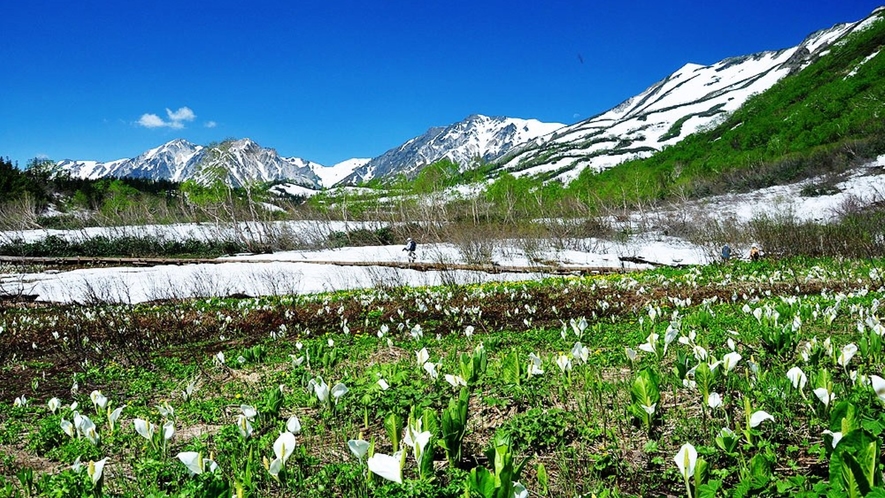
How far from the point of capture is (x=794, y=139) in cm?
5594

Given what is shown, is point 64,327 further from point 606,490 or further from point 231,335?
point 606,490

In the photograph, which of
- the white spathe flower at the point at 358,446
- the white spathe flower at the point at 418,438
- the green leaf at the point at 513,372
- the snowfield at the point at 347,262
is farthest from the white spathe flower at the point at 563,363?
the snowfield at the point at 347,262

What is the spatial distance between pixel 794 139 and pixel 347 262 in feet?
188

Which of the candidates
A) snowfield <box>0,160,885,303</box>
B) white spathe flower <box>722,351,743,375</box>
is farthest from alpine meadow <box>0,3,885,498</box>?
snowfield <box>0,160,885,303</box>

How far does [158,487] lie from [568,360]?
106 inches

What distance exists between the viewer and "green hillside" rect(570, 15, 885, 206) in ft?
133

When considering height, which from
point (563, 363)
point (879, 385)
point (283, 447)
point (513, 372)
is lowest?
point (513, 372)

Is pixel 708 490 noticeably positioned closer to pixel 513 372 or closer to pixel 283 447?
pixel 283 447

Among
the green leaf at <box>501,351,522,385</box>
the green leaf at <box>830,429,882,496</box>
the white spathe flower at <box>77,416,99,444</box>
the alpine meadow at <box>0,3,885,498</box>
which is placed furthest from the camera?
the green leaf at <box>501,351,522,385</box>

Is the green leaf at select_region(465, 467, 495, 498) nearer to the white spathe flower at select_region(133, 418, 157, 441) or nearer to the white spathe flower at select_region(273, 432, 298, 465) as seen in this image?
the white spathe flower at select_region(273, 432, 298, 465)

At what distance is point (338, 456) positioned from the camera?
119 inches

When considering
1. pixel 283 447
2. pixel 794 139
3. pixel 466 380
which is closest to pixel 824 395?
pixel 466 380

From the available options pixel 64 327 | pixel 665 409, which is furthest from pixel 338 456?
pixel 64 327

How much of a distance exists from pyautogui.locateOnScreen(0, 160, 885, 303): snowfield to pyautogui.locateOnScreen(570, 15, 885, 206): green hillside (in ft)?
14.7
